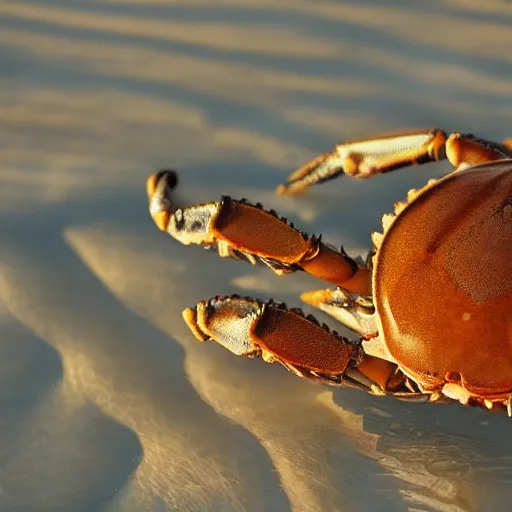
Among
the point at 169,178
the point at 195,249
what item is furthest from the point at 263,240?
the point at 195,249

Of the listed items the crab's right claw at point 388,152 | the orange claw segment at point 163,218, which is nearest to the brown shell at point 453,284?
the crab's right claw at point 388,152

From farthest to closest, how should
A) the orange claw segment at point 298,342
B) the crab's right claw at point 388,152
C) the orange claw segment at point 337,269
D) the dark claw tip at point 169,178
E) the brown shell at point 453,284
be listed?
1. the dark claw tip at point 169,178
2. the crab's right claw at point 388,152
3. the orange claw segment at point 337,269
4. the orange claw segment at point 298,342
5. the brown shell at point 453,284

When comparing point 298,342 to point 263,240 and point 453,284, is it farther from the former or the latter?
point 453,284

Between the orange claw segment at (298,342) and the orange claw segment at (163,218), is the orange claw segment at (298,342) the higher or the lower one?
the lower one

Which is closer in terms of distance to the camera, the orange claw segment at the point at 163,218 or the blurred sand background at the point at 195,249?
the blurred sand background at the point at 195,249

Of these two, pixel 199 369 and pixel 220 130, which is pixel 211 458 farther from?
pixel 220 130

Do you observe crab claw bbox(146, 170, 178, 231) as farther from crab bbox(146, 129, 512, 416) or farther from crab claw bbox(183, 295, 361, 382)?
crab claw bbox(183, 295, 361, 382)

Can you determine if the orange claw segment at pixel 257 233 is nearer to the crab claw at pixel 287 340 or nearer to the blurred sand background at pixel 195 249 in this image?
the crab claw at pixel 287 340
